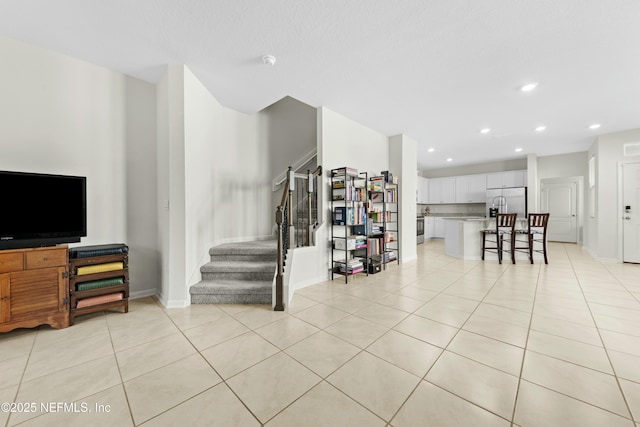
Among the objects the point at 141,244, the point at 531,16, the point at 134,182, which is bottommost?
the point at 141,244

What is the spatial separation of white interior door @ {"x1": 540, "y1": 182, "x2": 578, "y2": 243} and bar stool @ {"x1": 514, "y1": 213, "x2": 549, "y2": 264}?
3091mm

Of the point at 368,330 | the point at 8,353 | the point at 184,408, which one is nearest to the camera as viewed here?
the point at 184,408

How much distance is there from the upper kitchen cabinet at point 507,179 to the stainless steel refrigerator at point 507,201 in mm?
234

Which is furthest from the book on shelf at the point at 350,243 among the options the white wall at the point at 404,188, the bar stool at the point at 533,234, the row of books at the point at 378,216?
the bar stool at the point at 533,234

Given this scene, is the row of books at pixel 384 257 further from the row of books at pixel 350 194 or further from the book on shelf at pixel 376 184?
the book on shelf at pixel 376 184

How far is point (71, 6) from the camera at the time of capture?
2037 millimetres

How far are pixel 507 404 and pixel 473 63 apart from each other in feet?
10.3

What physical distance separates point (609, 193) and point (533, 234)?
67.9 inches

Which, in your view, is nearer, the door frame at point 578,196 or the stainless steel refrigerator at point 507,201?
the door frame at point 578,196

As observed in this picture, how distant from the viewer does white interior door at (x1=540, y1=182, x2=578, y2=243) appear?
747cm

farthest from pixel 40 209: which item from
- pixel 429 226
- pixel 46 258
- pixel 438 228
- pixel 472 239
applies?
pixel 438 228

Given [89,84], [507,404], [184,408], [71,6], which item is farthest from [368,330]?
[89,84]

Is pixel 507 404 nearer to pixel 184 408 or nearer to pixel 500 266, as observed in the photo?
pixel 184 408

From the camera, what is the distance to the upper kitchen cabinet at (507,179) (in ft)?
25.2
